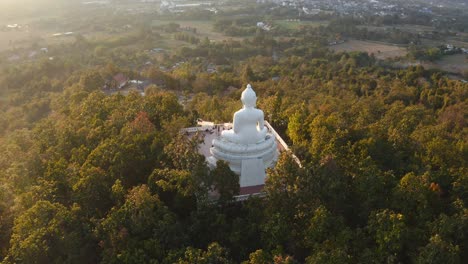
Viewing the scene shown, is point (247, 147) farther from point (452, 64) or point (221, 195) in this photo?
point (452, 64)

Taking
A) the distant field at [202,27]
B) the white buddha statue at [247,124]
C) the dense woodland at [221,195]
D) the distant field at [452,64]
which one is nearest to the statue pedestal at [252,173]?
the white buddha statue at [247,124]

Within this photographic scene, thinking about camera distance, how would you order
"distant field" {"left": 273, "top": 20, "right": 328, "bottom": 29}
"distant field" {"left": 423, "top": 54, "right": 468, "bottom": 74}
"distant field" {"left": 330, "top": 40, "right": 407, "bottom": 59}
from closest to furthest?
"distant field" {"left": 423, "top": 54, "right": 468, "bottom": 74} < "distant field" {"left": 330, "top": 40, "right": 407, "bottom": 59} < "distant field" {"left": 273, "top": 20, "right": 328, "bottom": 29}

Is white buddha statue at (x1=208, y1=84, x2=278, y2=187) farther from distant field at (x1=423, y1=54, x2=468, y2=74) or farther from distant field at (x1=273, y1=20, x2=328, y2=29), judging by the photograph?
distant field at (x1=273, y1=20, x2=328, y2=29)

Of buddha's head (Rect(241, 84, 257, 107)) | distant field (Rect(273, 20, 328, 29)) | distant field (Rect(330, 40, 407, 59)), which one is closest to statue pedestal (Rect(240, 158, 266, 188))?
buddha's head (Rect(241, 84, 257, 107))

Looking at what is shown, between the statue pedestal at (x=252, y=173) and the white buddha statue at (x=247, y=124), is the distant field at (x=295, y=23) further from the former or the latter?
the statue pedestal at (x=252, y=173)

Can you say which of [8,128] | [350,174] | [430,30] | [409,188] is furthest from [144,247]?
[430,30]

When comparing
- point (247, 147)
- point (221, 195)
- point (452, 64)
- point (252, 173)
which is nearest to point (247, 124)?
point (247, 147)

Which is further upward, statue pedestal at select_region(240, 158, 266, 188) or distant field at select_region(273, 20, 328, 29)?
statue pedestal at select_region(240, 158, 266, 188)
